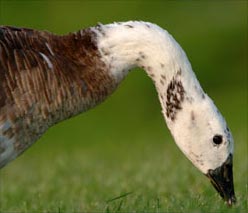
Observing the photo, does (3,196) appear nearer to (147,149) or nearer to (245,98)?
(147,149)

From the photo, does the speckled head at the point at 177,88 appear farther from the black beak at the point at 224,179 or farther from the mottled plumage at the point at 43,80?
the mottled plumage at the point at 43,80

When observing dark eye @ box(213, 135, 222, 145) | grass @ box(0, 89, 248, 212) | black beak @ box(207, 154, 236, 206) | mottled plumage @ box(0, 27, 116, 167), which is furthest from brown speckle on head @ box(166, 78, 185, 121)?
grass @ box(0, 89, 248, 212)

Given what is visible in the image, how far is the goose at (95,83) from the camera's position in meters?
7.25

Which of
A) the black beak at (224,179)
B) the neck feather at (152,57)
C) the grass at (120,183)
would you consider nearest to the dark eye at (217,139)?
the black beak at (224,179)

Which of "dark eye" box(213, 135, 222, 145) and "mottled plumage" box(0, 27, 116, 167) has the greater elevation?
"mottled plumage" box(0, 27, 116, 167)

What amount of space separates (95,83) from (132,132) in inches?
502

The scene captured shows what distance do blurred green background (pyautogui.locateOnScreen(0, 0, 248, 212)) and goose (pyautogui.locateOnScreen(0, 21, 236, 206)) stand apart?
547mm

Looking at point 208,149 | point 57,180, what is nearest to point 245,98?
point 57,180

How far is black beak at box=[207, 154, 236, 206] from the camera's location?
26.4 ft

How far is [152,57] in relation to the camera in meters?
7.73

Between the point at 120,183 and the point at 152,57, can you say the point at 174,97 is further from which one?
the point at 120,183

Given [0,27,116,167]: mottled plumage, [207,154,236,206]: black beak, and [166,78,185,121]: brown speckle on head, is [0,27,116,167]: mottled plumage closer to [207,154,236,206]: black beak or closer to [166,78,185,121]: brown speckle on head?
[166,78,185,121]: brown speckle on head

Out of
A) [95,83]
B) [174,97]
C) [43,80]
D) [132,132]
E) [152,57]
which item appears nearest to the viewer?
[43,80]

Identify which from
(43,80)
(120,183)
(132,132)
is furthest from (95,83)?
(132,132)
